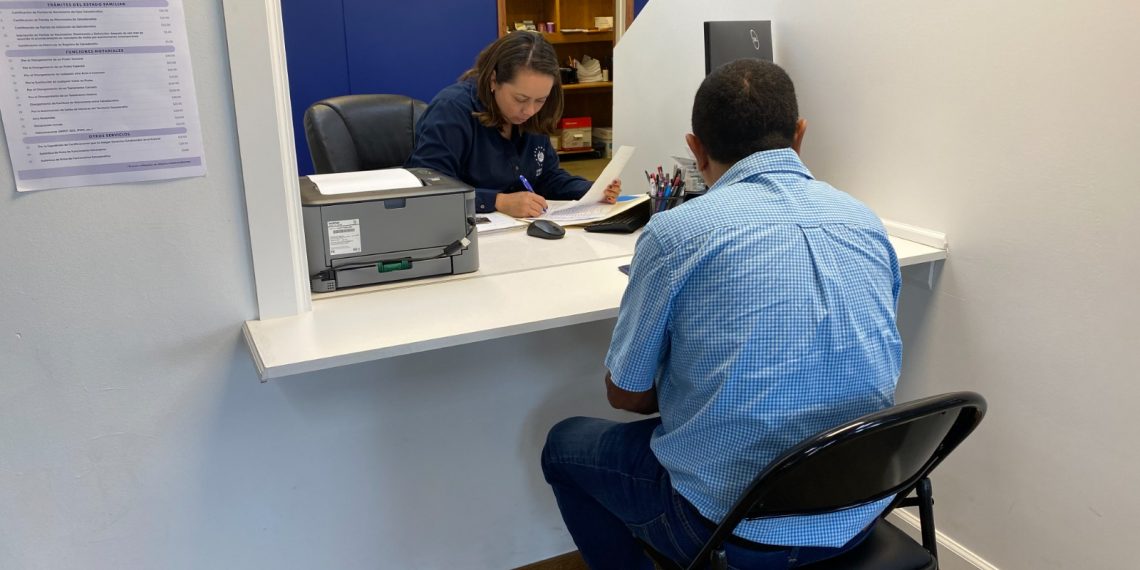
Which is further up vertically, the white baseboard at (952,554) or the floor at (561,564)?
the white baseboard at (952,554)

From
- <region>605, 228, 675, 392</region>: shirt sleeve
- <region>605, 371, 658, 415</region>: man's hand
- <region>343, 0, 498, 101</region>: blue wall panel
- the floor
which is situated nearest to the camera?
<region>605, 228, 675, 392</region>: shirt sleeve

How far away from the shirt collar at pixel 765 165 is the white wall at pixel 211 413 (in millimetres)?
736

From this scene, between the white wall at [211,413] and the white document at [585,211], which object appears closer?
the white wall at [211,413]

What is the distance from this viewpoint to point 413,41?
12.9 ft

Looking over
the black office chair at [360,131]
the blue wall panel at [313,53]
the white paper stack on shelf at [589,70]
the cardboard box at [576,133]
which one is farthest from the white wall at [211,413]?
the white paper stack on shelf at [589,70]

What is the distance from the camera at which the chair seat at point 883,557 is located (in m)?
1.18

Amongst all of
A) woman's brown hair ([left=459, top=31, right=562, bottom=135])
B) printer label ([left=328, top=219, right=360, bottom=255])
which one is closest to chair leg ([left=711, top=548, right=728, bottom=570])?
printer label ([left=328, top=219, right=360, bottom=255])

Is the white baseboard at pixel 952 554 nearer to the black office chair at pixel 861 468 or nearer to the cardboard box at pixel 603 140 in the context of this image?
the black office chair at pixel 861 468

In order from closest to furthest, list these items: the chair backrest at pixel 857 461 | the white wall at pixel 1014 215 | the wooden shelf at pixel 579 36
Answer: the chair backrest at pixel 857 461 → the white wall at pixel 1014 215 → the wooden shelf at pixel 579 36

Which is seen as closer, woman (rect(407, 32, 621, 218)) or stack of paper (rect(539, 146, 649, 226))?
stack of paper (rect(539, 146, 649, 226))

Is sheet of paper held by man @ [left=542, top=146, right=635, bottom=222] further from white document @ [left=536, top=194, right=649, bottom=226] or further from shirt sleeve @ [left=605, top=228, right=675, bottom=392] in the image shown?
shirt sleeve @ [left=605, top=228, right=675, bottom=392]

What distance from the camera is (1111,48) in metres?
1.39

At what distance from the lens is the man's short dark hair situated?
1161 mm

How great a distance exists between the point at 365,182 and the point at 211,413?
→ 528 millimetres
